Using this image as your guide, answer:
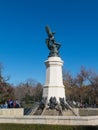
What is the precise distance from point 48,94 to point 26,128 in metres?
12.4

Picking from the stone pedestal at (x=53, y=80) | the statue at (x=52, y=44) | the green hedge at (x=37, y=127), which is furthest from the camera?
the statue at (x=52, y=44)

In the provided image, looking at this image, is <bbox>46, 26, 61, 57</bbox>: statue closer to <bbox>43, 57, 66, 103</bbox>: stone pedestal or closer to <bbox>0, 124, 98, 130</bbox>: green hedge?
<bbox>43, 57, 66, 103</bbox>: stone pedestal

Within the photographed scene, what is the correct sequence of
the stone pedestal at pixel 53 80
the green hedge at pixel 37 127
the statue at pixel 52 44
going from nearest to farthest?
the green hedge at pixel 37 127 < the stone pedestal at pixel 53 80 < the statue at pixel 52 44

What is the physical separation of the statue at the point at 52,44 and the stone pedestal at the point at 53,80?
3.53ft

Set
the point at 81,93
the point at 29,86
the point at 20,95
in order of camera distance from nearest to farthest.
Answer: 1. the point at 81,93
2. the point at 20,95
3. the point at 29,86

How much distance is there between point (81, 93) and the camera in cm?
7088

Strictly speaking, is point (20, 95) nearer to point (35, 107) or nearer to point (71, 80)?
point (71, 80)

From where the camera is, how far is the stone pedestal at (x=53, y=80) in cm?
3195

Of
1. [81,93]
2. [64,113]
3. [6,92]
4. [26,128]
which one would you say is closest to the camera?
[26,128]

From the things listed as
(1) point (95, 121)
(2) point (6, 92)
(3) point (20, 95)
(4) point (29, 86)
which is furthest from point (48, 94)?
(4) point (29, 86)

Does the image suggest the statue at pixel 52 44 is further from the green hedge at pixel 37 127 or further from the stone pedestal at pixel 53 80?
the green hedge at pixel 37 127

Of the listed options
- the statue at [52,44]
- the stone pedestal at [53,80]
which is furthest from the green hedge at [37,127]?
the statue at [52,44]

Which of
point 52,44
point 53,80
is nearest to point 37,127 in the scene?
point 53,80

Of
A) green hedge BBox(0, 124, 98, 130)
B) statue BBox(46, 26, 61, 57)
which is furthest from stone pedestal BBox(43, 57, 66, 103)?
green hedge BBox(0, 124, 98, 130)
